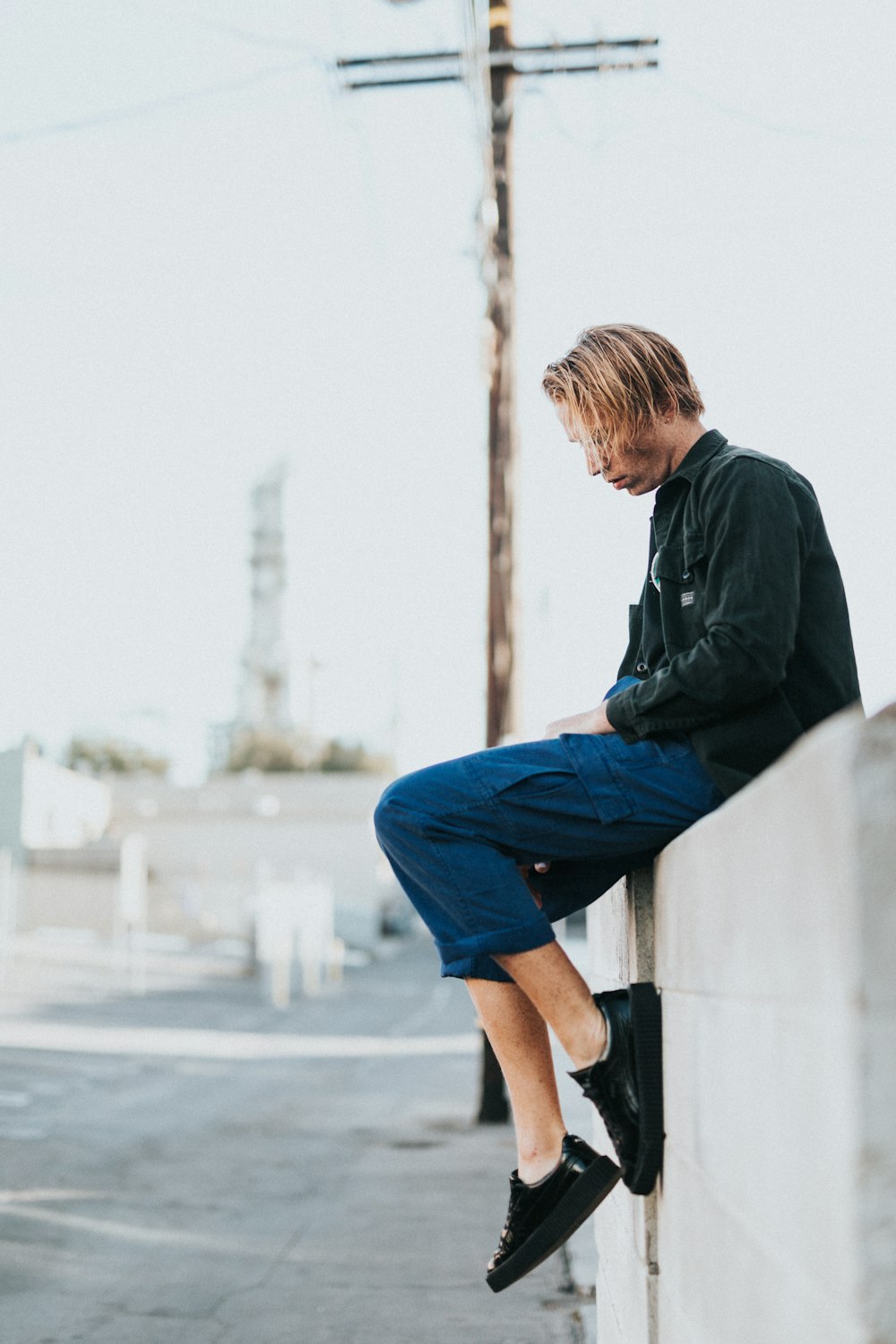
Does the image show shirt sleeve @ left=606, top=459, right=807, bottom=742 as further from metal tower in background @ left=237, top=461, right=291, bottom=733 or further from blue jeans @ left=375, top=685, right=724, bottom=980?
metal tower in background @ left=237, top=461, right=291, bottom=733

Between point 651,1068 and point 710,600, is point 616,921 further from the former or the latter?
point 710,600

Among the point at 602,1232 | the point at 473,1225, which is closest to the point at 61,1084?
the point at 473,1225

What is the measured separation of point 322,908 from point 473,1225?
21.5 m

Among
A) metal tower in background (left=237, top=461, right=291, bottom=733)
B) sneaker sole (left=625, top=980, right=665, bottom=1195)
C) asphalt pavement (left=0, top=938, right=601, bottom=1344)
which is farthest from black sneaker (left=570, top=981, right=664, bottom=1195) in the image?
metal tower in background (left=237, top=461, right=291, bottom=733)

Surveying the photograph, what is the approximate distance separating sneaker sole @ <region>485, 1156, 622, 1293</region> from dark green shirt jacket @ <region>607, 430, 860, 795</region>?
2.55 ft

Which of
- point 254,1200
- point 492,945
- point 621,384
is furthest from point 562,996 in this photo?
point 254,1200

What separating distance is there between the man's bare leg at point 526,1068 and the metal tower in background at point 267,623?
74434 mm

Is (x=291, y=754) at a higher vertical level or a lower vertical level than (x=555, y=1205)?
lower

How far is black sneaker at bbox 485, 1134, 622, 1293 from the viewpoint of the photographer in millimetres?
2703

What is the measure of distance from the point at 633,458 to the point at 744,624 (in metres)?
0.59

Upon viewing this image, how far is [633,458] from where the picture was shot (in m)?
2.90

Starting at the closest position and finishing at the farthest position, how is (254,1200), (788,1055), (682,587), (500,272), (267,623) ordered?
(788,1055)
(682,587)
(254,1200)
(500,272)
(267,623)

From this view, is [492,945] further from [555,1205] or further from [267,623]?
[267,623]

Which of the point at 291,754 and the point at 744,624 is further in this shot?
the point at 291,754
